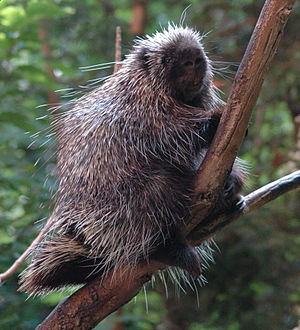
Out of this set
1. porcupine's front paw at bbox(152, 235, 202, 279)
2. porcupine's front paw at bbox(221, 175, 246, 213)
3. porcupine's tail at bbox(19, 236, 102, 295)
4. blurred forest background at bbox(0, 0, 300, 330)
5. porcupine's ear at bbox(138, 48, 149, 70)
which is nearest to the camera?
porcupine's front paw at bbox(152, 235, 202, 279)

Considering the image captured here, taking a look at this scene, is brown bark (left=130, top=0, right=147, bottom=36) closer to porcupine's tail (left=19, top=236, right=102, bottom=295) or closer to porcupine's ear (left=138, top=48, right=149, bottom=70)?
porcupine's ear (left=138, top=48, right=149, bottom=70)

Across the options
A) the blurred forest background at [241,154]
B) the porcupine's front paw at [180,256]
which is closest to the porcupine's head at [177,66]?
the blurred forest background at [241,154]

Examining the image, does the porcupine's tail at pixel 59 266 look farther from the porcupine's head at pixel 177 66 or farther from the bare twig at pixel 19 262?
the porcupine's head at pixel 177 66

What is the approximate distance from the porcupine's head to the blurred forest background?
0.33m

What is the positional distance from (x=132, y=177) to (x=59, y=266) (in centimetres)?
46

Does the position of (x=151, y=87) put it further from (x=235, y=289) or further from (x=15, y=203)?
(x=235, y=289)

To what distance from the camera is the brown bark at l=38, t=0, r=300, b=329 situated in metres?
1.60

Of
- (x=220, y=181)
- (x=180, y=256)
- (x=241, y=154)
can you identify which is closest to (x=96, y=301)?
(x=180, y=256)

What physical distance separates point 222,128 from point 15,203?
1.71 metres

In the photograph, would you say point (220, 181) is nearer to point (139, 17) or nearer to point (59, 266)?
point (59, 266)

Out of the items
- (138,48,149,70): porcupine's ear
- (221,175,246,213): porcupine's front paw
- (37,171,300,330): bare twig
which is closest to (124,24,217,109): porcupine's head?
(138,48,149,70): porcupine's ear

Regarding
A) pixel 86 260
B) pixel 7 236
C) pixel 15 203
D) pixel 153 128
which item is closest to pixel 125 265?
pixel 86 260

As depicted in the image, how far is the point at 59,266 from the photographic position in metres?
1.98

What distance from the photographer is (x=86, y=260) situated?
2.00 m
